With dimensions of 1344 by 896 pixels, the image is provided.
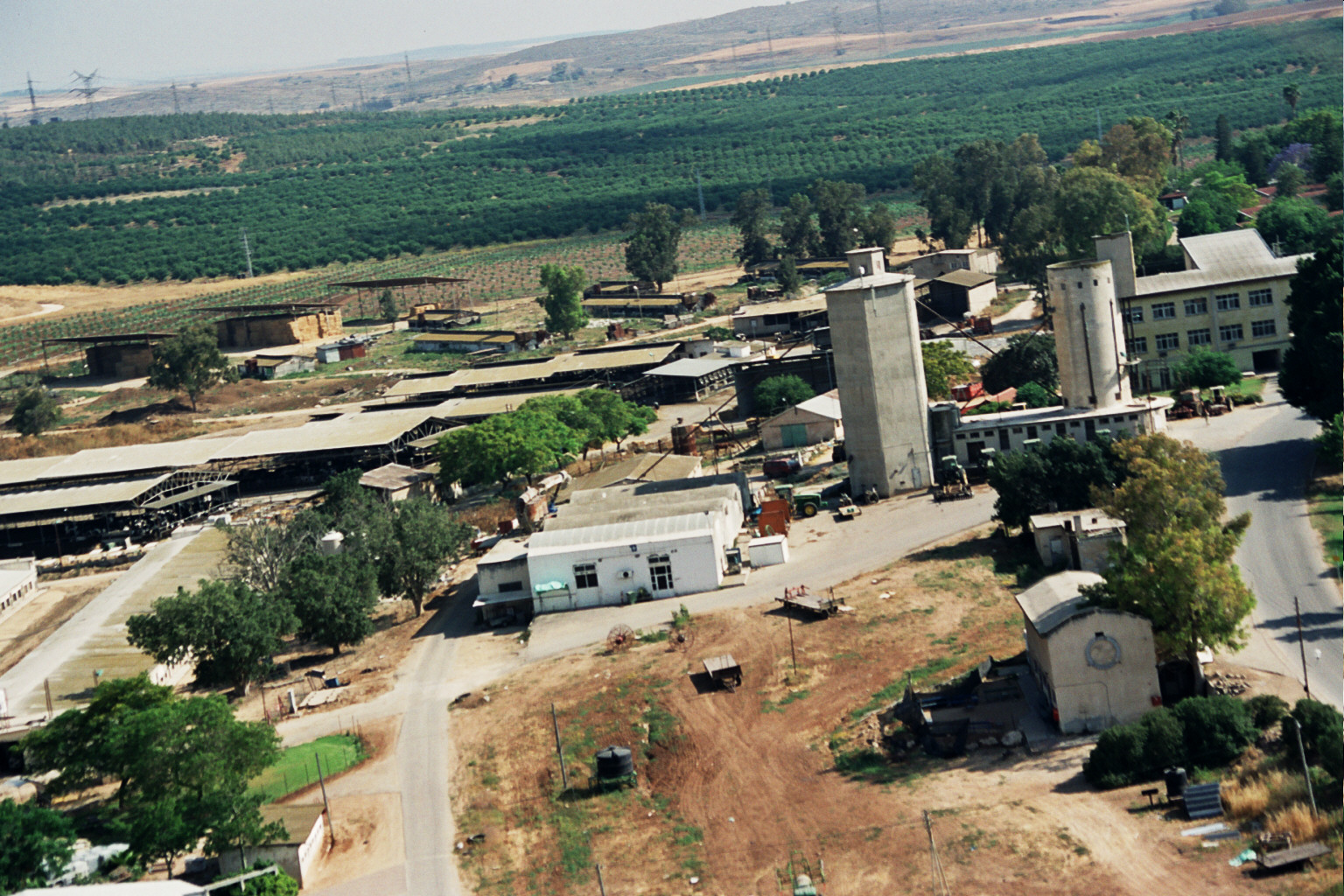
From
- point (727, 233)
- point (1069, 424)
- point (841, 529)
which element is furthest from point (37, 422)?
point (727, 233)

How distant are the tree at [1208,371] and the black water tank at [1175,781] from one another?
33342 millimetres

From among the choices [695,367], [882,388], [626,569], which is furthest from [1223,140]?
[626,569]

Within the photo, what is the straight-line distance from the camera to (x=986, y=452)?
2003 inches

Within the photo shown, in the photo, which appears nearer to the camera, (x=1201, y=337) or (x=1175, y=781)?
(x=1175, y=781)

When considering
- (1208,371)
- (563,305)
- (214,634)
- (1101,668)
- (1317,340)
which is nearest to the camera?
(1101,668)

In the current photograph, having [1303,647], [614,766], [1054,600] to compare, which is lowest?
[614,766]

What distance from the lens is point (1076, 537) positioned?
40.0m

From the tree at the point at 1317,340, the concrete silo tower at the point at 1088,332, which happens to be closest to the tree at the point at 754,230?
the concrete silo tower at the point at 1088,332

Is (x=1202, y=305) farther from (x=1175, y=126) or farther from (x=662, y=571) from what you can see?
(x=1175, y=126)

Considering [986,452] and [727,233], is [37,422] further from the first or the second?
[727,233]

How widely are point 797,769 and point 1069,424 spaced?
21.8 metres

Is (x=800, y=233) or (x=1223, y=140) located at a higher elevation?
(x=1223, y=140)

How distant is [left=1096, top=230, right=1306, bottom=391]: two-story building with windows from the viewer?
59.8 meters

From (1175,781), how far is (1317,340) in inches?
944
